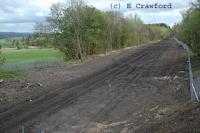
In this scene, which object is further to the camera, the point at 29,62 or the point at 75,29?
the point at 29,62

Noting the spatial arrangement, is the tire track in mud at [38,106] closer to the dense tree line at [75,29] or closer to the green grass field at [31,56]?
the dense tree line at [75,29]

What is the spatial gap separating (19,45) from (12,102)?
110179mm

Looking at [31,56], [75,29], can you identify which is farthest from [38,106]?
[31,56]

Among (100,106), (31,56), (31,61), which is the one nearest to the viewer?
(100,106)

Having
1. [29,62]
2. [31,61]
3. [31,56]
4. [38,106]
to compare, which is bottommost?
[31,56]

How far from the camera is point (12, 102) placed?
23422 millimetres

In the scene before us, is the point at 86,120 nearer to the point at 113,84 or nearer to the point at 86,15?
the point at 113,84

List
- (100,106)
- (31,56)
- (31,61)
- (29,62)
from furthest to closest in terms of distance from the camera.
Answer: (31,56) < (31,61) < (29,62) < (100,106)

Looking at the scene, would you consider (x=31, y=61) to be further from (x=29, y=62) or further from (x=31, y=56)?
(x=31, y=56)

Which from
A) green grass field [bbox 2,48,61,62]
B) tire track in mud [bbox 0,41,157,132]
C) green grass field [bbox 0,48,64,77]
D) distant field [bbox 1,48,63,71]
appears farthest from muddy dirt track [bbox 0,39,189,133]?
green grass field [bbox 2,48,61,62]

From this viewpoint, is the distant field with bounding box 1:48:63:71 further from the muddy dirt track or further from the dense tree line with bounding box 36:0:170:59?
the muddy dirt track

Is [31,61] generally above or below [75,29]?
below

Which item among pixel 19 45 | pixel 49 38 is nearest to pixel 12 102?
pixel 49 38

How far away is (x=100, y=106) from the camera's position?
20.8 meters
